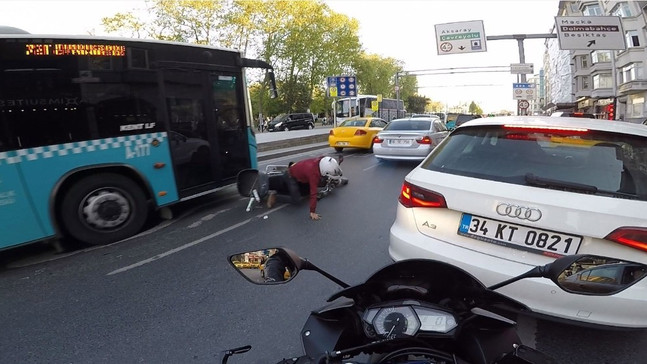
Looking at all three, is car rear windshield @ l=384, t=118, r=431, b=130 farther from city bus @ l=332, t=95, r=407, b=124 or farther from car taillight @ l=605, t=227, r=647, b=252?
city bus @ l=332, t=95, r=407, b=124

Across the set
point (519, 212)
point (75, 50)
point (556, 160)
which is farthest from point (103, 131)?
point (556, 160)

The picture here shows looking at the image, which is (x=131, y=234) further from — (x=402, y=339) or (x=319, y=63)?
(x=319, y=63)

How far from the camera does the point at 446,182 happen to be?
272cm

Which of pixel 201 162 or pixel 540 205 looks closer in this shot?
pixel 540 205

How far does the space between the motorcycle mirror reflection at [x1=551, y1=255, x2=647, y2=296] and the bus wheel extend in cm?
537

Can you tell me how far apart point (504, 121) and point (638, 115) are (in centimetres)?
4824

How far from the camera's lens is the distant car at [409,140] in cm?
1059

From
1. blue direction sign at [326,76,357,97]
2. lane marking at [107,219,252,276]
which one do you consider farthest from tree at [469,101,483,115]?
lane marking at [107,219,252,276]

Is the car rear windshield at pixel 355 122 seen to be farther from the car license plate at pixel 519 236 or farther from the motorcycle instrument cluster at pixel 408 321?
the motorcycle instrument cluster at pixel 408 321

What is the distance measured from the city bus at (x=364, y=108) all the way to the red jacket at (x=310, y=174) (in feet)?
88.0

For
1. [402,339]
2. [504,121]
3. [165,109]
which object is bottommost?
[402,339]

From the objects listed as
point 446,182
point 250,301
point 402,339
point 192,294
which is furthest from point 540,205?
point 192,294

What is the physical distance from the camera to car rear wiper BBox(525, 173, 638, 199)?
7.38ft

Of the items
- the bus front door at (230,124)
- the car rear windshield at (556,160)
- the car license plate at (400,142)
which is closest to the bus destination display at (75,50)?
the bus front door at (230,124)
